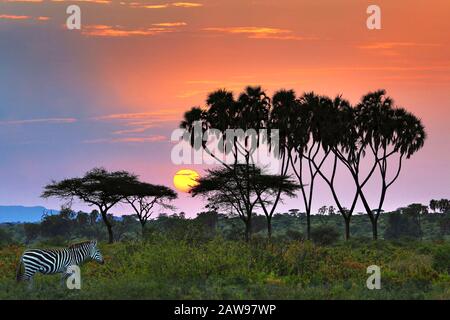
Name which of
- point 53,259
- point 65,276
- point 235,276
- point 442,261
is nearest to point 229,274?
point 235,276

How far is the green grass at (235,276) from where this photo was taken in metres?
16.1

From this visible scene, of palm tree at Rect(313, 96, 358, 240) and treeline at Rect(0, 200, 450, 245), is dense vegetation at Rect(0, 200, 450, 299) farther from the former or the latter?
treeline at Rect(0, 200, 450, 245)

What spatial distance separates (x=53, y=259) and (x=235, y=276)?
228 inches

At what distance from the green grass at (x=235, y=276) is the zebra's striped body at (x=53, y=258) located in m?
0.46

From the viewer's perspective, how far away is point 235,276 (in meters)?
19.4

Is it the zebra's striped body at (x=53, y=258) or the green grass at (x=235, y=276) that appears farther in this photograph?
the zebra's striped body at (x=53, y=258)

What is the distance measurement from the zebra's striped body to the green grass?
0.46m

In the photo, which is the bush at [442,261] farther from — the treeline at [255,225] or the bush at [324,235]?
the treeline at [255,225]

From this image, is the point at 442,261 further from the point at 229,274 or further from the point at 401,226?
the point at 401,226

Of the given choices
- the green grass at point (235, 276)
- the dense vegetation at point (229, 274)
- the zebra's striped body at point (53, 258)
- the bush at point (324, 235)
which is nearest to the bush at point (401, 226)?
the bush at point (324, 235)

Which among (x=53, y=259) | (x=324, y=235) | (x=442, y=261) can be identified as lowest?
(x=442, y=261)

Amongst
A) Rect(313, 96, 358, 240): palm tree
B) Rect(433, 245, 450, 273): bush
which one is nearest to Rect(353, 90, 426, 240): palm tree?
Rect(313, 96, 358, 240): palm tree
